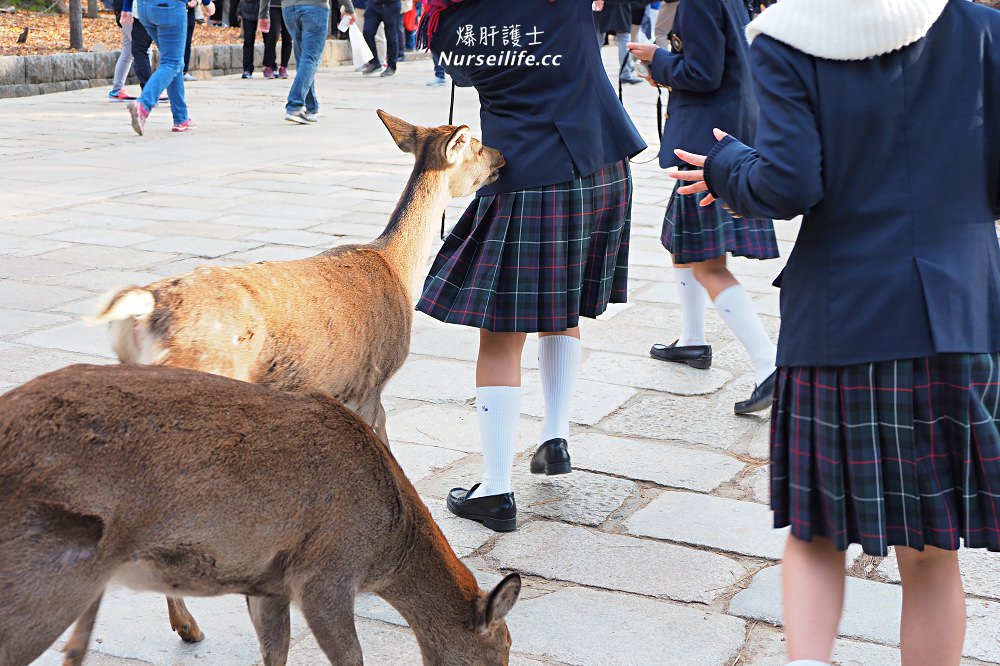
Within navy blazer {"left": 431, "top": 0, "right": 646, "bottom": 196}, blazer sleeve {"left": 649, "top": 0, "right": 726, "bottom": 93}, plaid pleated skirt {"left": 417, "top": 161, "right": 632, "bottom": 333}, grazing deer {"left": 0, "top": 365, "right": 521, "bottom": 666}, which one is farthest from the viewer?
blazer sleeve {"left": 649, "top": 0, "right": 726, "bottom": 93}

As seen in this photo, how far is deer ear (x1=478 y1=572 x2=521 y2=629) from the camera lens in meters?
2.94

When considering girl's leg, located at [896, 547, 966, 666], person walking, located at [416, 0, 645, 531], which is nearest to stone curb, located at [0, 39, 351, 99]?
person walking, located at [416, 0, 645, 531]

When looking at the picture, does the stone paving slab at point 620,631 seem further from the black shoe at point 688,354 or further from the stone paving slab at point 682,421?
the black shoe at point 688,354

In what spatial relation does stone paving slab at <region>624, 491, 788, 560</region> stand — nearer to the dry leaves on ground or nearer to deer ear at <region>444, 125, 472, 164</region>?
deer ear at <region>444, 125, 472, 164</region>

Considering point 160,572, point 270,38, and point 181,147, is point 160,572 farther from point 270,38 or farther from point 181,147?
point 270,38

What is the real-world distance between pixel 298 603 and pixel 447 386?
2.98 m

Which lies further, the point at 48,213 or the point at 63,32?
the point at 63,32

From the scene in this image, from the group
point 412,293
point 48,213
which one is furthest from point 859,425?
point 48,213

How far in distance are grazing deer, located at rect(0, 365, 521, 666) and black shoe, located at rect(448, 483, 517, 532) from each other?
1.12m

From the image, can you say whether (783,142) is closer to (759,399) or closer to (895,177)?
(895,177)

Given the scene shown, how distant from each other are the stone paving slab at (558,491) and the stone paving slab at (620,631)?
0.61 m

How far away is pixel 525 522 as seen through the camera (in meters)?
4.34

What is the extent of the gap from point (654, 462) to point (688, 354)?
135 cm

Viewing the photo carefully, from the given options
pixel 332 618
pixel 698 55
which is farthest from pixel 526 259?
pixel 332 618
